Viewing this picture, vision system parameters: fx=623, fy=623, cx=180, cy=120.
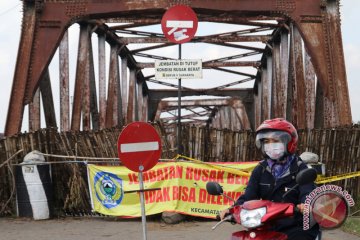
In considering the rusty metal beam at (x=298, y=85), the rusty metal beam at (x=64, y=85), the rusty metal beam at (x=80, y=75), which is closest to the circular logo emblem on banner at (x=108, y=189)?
the rusty metal beam at (x=80, y=75)

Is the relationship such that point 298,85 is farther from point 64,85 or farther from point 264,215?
point 264,215

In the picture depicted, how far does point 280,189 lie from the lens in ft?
16.0

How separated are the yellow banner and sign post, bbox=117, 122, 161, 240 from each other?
4.19m

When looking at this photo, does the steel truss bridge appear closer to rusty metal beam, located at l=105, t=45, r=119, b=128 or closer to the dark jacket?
rusty metal beam, located at l=105, t=45, r=119, b=128

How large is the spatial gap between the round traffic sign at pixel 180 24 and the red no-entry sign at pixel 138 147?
3.41 metres

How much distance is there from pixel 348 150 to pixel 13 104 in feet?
23.9

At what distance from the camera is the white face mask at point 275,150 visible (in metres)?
4.90

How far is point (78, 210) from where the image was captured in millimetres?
12547

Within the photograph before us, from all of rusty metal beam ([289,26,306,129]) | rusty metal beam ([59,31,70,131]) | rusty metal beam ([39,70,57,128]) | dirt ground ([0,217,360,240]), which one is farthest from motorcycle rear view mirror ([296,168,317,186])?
rusty metal beam ([59,31,70,131])

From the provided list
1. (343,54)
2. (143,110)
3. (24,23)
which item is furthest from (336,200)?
(143,110)

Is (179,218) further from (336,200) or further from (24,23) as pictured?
(336,200)

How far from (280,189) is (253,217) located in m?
0.74

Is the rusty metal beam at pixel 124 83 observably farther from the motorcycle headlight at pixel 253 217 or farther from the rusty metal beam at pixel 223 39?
the motorcycle headlight at pixel 253 217

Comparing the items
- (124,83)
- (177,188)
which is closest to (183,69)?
(177,188)
